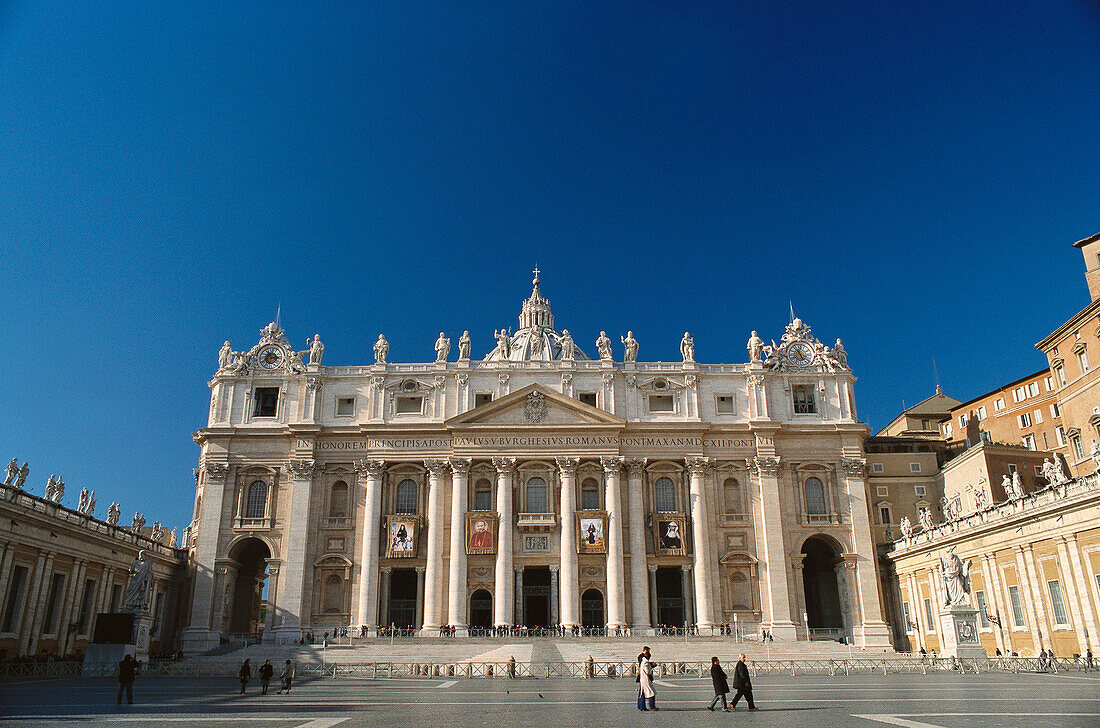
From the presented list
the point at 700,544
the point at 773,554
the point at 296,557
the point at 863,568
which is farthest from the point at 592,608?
the point at 296,557

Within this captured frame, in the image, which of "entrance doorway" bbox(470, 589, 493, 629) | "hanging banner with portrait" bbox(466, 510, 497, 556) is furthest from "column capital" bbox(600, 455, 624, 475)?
"entrance doorway" bbox(470, 589, 493, 629)

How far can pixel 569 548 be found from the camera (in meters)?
53.7

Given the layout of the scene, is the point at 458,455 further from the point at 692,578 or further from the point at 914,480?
the point at 914,480

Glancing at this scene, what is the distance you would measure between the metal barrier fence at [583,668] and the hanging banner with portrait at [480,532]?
16.6 metres

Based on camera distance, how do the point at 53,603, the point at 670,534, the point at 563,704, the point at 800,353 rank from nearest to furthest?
the point at 563,704 < the point at 53,603 < the point at 670,534 < the point at 800,353

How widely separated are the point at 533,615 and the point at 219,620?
2054 cm

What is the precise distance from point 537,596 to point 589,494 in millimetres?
7812

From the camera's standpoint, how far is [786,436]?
57375 mm

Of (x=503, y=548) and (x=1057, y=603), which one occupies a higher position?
(x=503, y=548)

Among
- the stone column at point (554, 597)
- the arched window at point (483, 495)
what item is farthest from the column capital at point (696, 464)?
the arched window at point (483, 495)

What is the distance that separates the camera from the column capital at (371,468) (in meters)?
56.1

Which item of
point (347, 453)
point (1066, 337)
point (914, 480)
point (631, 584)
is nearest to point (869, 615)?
point (914, 480)

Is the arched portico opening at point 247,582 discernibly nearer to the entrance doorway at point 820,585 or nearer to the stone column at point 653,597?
the stone column at point 653,597

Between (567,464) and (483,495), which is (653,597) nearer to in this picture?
(567,464)
